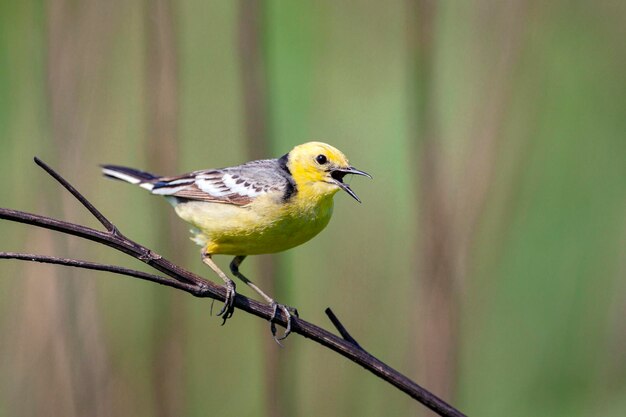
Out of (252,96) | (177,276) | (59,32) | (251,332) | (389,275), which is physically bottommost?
(251,332)

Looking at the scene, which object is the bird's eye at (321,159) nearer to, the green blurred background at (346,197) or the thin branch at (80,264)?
the green blurred background at (346,197)

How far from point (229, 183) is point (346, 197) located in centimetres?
129

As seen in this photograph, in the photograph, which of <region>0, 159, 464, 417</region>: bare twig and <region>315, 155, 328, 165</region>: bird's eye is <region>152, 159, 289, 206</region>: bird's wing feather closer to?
<region>315, 155, 328, 165</region>: bird's eye

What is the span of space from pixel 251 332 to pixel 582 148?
2366 millimetres

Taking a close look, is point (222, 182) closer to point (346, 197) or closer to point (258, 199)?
point (258, 199)

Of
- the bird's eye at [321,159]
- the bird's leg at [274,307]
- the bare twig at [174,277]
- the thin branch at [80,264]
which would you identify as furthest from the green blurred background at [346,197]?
the thin branch at [80,264]

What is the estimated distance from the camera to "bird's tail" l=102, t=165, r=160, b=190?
11.6ft

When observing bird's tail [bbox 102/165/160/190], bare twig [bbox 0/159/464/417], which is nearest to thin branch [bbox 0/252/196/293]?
bare twig [bbox 0/159/464/417]

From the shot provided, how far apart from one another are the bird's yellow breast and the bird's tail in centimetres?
38

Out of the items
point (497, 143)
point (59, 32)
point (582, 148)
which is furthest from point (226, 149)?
point (582, 148)

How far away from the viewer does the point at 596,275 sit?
449 centimetres

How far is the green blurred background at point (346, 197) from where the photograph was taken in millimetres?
3574

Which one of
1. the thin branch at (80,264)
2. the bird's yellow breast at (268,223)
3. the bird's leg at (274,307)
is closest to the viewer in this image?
the thin branch at (80,264)

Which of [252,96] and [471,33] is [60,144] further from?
[471,33]
